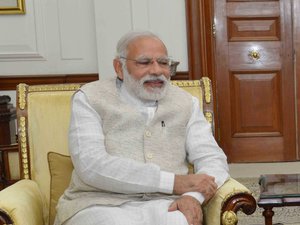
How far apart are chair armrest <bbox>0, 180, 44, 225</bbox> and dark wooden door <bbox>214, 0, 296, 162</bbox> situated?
→ 302 centimetres

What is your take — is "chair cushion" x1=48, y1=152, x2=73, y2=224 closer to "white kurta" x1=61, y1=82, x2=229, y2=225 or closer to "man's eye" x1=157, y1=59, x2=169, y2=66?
"white kurta" x1=61, y1=82, x2=229, y2=225

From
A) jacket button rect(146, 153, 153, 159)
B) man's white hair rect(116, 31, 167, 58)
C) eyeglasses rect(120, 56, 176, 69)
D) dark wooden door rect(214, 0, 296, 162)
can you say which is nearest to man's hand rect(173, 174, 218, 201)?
jacket button rect(146, 153, 153, 159)

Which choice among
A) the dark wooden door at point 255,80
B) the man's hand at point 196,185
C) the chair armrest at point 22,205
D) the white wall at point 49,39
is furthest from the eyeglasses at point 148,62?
the dark wooden door at point 255,80

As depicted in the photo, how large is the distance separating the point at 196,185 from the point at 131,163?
0.86ft

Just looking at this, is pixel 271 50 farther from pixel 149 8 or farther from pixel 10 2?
pixel 10 2

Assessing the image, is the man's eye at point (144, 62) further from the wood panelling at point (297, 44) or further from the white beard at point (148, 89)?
the wood panelling at point (297, 44)

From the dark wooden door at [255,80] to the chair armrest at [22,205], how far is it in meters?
3.02

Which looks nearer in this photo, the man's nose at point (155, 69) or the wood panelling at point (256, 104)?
the man's nose at point (155, 69)

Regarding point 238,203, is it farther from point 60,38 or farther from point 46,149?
point 60,38

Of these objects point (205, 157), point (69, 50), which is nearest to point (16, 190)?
point (205, 157)

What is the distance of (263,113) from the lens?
4832 mm

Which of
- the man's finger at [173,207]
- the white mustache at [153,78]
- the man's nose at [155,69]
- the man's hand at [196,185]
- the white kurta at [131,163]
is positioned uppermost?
the man's nose at [155,69]

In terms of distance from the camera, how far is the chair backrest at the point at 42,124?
7.42 ft

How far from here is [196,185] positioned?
187 cm
